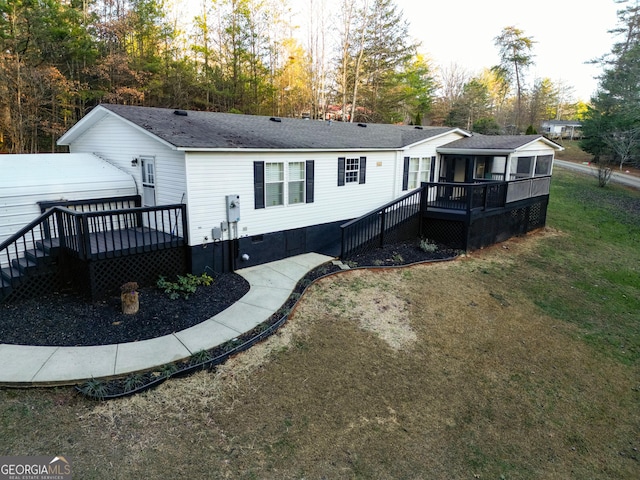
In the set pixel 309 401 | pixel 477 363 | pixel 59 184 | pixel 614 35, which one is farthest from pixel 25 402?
pixel 614 35

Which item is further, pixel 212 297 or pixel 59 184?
pixel 59 184

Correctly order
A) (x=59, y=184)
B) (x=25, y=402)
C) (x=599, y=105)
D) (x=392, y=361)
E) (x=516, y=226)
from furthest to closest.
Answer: (x=599, y=105) < (x=516, y=226) < (x=59, y=184) < (x=392, y=361) < (x=25, y=402)

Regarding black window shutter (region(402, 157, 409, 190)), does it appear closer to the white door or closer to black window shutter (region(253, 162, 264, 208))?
black window shutter (region(253, 162, 264, 208))

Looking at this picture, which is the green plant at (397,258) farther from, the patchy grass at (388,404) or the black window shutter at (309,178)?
the black window shutter at (309,178)

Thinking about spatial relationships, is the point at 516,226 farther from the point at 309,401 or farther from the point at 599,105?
the point at 599,105

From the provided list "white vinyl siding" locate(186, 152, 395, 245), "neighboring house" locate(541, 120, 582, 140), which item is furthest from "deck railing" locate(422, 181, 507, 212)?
"neighboring house" locate(541, 120, 582, 140)

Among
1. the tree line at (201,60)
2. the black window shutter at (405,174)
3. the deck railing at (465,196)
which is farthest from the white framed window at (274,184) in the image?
the tree line at (201,60)
